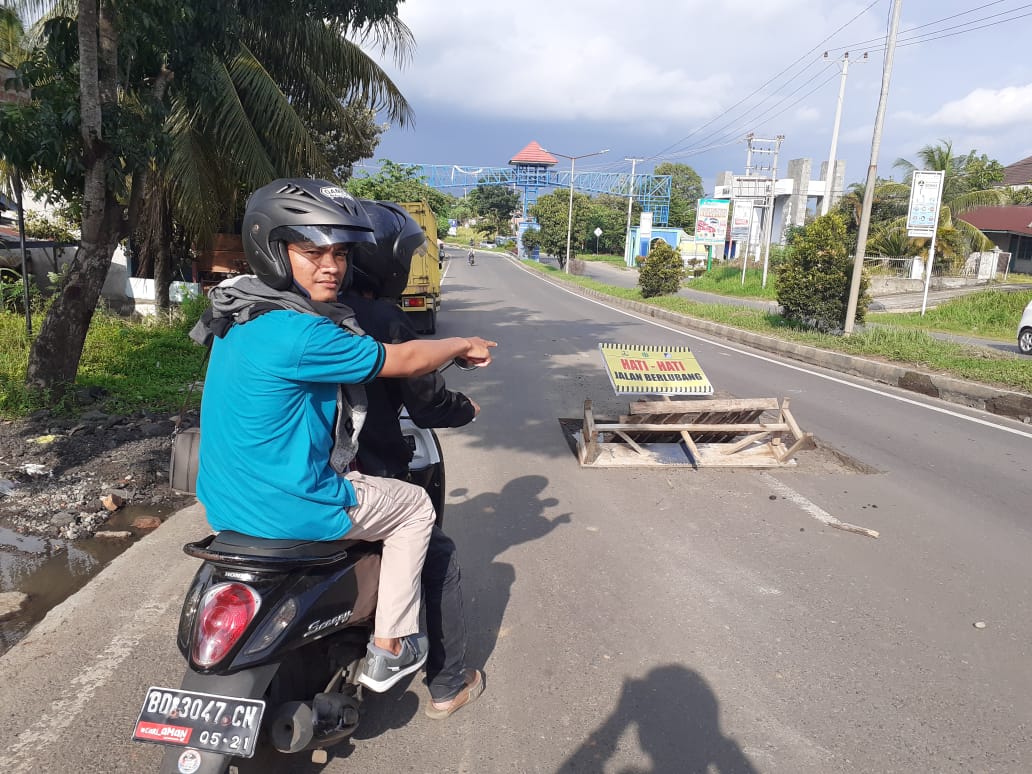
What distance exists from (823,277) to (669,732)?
46.1ft

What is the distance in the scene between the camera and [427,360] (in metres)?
2.09

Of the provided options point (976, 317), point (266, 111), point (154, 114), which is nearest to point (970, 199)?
point (976, 317)

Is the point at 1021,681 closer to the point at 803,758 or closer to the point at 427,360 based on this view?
the point at 803,758

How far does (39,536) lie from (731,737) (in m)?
4.07

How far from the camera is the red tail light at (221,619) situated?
73.9 inches

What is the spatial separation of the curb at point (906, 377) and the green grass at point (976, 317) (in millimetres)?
5435

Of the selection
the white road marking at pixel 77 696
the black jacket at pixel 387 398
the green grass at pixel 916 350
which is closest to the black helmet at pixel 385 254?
the black jacket at pixel 387 398

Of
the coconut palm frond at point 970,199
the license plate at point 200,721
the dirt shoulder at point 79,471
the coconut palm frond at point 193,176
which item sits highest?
the coconut palm frond at point 970,199

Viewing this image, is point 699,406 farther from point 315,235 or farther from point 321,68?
point 321,68

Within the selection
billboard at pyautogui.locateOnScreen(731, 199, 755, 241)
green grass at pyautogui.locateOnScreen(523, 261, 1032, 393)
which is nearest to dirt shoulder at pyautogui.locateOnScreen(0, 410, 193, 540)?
green grass at pyautogui.locateOnScreen(523, 261, 1032, 393)

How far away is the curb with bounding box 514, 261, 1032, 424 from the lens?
29.8 feet

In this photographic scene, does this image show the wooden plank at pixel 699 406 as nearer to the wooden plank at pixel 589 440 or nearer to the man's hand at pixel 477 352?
the wooden plank at pixel 589 440

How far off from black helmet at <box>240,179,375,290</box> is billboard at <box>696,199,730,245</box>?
37276 millimetres

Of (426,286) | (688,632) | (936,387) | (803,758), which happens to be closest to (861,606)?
(688,632)
